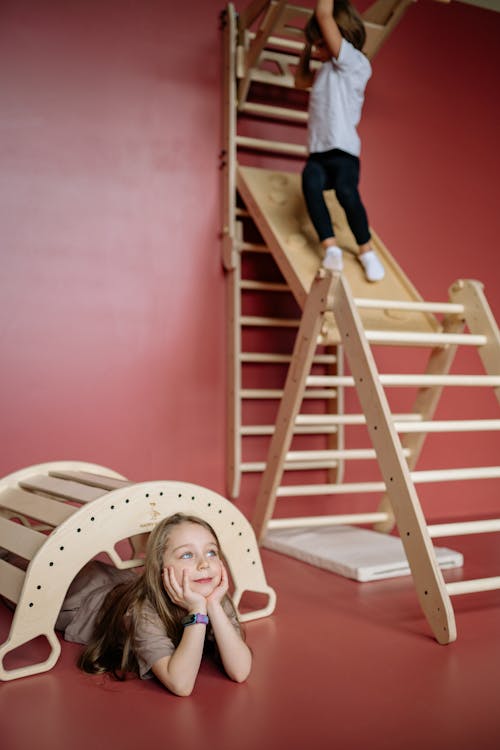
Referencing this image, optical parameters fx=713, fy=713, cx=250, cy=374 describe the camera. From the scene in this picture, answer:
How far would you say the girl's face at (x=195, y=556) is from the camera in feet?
4.88

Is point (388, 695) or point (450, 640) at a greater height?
point (388, 695)

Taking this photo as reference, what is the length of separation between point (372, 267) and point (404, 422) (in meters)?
0.80

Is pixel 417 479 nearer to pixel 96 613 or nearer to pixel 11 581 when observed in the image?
pixel 96 613

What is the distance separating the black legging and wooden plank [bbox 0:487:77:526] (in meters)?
1.47

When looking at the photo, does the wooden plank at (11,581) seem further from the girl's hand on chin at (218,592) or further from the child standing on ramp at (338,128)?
the child standing on ramp at (338,128)

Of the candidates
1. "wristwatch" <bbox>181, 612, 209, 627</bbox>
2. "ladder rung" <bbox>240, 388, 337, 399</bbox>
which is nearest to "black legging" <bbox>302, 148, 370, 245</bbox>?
"ladder rung" <bbox>240, 388, 337, 399</bbox>

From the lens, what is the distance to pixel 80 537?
5.22 ft

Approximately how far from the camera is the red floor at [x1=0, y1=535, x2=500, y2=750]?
125 centimetres

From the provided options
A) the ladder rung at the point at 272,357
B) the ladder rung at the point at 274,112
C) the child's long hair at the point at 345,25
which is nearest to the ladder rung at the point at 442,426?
A: the ladder rung at the point at 272,357

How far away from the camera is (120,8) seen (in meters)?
2.95

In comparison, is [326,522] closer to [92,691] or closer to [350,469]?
[350,469]

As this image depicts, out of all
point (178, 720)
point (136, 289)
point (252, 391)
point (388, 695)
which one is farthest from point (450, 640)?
point (136, 289)

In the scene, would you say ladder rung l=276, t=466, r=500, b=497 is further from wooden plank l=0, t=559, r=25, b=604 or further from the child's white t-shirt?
the child's white t-shirt

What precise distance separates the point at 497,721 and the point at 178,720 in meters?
0.59
